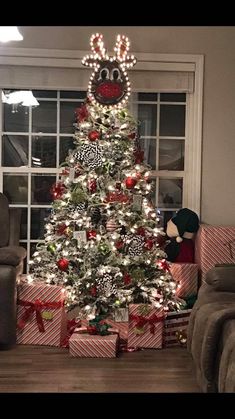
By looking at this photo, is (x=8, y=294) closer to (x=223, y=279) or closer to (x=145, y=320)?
(x=145, y=320)

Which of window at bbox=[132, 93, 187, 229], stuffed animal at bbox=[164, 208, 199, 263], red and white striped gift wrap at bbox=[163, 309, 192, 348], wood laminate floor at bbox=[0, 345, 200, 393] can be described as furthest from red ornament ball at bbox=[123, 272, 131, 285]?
window at bbox=[132, 93, 187, 229]

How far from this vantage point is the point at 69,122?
18.6 feet

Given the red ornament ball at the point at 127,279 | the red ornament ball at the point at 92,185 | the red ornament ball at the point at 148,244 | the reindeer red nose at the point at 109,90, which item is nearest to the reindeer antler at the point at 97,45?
the reindeer red nose at the point at 109,90

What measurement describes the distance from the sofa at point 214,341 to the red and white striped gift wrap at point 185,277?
1.11 m

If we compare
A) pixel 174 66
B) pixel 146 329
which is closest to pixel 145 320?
pixel 146 329

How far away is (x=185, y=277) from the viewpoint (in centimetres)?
500

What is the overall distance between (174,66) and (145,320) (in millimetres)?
2316

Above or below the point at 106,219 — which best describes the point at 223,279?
below

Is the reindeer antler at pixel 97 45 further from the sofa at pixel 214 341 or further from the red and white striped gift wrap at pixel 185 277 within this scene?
the sofa at pixel 214 341

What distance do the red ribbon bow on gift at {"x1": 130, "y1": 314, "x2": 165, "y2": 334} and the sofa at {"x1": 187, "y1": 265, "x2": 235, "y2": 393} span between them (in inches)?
25.9

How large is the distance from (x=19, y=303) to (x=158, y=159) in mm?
1982

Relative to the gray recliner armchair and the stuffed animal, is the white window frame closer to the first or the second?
the stuffed animal

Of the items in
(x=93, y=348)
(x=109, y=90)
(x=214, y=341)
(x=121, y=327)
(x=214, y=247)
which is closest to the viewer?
(x=214, y=341)

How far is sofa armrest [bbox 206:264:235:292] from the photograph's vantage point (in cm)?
393
